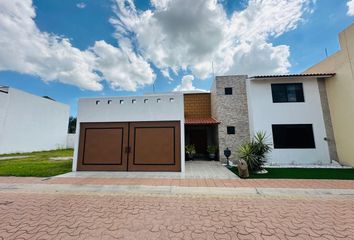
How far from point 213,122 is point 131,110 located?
6330 millimetres

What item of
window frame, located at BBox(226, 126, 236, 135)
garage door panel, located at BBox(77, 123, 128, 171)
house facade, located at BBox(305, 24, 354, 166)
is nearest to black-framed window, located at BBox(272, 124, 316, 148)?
house facade, located at BBox(305, 24, 354, 166)

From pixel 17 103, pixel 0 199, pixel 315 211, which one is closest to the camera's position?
pixel 315 211

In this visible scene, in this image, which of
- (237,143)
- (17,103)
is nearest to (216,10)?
(237,143)

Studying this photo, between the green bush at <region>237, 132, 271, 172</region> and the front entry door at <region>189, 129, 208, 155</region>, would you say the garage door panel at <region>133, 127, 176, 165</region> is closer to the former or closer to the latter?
the green bush at <region>237, 132, 271, 172</region>

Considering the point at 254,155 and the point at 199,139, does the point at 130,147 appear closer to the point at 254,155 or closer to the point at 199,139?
the point at 254,155

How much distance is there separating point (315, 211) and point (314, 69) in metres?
13.6

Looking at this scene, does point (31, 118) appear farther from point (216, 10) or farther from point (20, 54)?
point (216, 10)

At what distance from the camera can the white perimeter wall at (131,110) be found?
8820mm

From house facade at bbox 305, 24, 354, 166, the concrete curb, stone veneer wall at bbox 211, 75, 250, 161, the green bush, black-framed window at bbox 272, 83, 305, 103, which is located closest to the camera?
the concrete curb

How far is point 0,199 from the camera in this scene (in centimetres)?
478

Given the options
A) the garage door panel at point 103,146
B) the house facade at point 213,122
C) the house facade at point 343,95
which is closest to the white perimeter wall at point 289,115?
the house facade at point 213,122

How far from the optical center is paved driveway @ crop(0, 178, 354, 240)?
9.59ft

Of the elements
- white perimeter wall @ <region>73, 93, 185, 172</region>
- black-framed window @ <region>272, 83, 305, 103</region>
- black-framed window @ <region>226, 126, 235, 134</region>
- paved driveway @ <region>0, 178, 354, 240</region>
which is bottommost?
paved driveway @ <region>0, 178, 354, 240</region>

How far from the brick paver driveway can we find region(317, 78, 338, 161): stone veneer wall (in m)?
7.66
